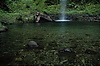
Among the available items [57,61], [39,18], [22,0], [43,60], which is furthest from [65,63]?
[22,0]

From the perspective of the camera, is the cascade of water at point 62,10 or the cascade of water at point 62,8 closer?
the cascade of water at point 62,10

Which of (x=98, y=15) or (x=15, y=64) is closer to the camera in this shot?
(x=15, y=64)

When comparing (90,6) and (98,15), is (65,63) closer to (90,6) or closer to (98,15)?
(98,15)

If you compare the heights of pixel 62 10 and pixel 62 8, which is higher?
pixel 62 8

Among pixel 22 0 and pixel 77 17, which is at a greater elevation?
pixel 22 0

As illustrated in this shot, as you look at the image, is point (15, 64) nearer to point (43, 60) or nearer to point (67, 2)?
point (43, 60)

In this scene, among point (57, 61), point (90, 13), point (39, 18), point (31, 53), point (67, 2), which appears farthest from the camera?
point (67, 2)

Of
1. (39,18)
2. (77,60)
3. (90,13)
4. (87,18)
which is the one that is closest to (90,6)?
(90,13)

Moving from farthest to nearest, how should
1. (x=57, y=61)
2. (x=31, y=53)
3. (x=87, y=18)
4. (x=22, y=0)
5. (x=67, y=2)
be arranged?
(x=67, y=2) < (x=22, y=0) < (x=87, y=18) < (x=31, y=53) < (x=57, y=61)

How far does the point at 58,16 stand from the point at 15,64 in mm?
22266

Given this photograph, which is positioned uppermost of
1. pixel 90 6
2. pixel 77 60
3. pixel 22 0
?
pixel 22 0

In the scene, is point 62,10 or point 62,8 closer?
point 62,10

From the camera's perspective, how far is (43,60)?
2336 mm

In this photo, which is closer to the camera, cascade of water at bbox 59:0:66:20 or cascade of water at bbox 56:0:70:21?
cascade of water at bbox 56:0:70:21
